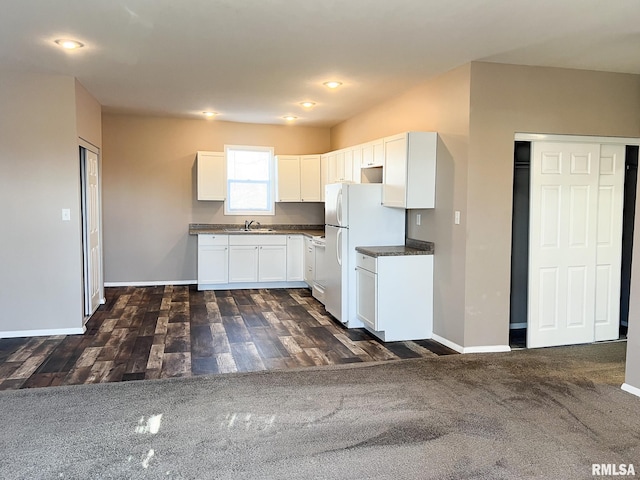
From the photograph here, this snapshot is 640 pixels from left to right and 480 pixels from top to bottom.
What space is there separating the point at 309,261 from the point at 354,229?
2.10m

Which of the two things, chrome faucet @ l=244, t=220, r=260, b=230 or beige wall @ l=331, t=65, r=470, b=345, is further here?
chrome faucet @ l=244, t=220, r=260, b=230

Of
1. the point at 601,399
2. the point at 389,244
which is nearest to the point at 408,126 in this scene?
the point at 389,244

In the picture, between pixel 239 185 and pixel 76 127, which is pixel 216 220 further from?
pixel 76 127

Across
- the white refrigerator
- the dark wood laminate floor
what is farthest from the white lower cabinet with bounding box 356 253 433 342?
the white refrigerator

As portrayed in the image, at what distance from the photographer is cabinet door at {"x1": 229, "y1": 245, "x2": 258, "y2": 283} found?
23.9 feet

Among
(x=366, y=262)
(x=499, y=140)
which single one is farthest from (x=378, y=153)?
(x=499, y=140)

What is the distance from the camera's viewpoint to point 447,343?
4.60 metres

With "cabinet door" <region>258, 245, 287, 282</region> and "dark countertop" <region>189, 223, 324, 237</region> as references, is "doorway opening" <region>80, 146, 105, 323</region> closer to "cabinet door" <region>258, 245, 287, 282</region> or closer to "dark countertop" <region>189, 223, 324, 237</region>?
"dark countertop" <region>189, 223, 324, 237</region>

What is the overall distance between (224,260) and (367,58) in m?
4.03

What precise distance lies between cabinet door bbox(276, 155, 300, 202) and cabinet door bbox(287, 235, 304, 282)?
716 millimetres

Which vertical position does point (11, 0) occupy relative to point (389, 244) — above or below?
above

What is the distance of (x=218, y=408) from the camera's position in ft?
10.4

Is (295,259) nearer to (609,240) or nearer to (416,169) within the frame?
(416,169)

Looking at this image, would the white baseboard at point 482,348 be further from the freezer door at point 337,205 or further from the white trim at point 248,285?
the white trim at point 248,285
